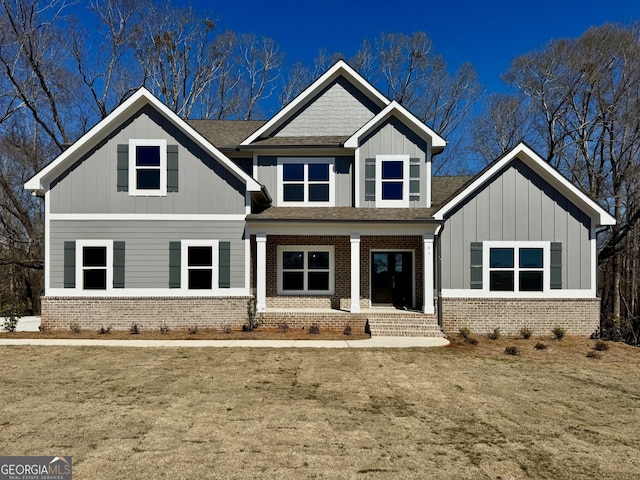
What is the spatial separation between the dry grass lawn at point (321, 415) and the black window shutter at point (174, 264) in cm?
364

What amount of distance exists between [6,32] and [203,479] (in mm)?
27213

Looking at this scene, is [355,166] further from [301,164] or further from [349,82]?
[349,82]

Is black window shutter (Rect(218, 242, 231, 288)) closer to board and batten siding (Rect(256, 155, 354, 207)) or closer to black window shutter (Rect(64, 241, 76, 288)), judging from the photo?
board and batten siding (Rect(256, 155, 354, 207))

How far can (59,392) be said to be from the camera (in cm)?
654

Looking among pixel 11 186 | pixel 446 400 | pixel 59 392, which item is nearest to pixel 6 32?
pixel 11 186

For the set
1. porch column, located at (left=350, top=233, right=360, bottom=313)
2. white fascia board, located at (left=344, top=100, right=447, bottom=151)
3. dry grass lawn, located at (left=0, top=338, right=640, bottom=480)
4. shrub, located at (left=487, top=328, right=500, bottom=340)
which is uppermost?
white fascia board, located at (left=344, top=100, right=447, bottom=151)

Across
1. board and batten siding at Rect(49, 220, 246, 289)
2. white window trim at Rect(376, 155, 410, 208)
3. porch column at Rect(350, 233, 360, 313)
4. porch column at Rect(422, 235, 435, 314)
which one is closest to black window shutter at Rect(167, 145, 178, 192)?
board and batten siding at Rect(49, 220, 246, 289)

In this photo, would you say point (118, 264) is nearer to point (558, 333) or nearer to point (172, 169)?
point (172, 169)

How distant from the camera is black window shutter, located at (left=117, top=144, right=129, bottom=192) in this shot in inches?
506

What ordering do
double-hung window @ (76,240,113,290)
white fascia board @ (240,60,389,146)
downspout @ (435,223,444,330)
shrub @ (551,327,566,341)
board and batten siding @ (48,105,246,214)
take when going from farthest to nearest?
white fascia board @ (240,60,389,146) → downspout @ (435,223,444,330) → board and batten siding @ (48,105,246,214) → double-hung window @ (76,240,113,290) → shrub @ (551,327,566,341)

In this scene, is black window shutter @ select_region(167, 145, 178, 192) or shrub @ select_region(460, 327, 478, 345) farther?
black window shutter @ select_region(167, 145, 178, 192)

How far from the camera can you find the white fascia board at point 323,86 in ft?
49.5

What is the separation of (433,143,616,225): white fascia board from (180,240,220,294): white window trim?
753cm

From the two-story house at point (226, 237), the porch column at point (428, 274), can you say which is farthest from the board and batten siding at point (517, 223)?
the porch column at point (428, 274)
